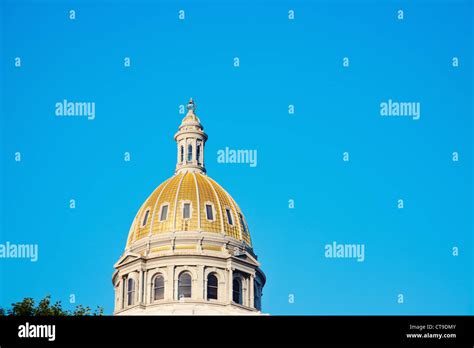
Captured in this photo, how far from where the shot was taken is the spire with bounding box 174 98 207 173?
13838 centimetres

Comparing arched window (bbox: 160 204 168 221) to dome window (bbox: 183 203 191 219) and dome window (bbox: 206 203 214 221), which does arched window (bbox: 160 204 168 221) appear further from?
dome window (bbox: 206 203 214 221)

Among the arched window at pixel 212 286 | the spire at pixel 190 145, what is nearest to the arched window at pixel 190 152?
the spire at pixel 190 145

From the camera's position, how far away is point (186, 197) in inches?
5182

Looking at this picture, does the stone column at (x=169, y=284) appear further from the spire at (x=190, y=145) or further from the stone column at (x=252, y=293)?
the spire at (x=190, y=145)

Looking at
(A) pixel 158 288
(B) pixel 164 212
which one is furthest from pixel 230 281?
(B) pixel 164 212

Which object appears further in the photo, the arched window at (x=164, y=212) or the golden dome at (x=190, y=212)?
the arched window at (x=164, y=212)

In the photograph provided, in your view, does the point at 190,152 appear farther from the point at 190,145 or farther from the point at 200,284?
the point at 200,284

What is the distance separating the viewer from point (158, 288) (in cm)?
12694

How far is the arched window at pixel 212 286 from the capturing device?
126 m

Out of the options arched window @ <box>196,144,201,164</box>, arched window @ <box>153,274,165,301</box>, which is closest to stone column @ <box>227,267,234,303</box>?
arched window @ <box>153,274,165,301</box>
